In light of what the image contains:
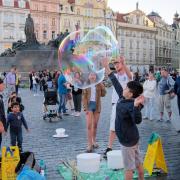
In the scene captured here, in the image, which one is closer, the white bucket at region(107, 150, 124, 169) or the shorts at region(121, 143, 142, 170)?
the shorts at region(121, 143, 142, 170)

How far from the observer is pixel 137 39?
9344 cm

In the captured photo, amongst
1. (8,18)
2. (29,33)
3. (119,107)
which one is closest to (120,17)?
(8,18)

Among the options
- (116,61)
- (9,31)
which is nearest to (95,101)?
(116,61)

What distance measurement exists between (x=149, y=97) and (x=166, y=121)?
2.57ft

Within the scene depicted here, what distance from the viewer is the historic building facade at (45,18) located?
7488 cm

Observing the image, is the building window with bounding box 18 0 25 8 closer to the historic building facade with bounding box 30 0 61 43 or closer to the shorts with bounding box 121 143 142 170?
the historic building facade with bounding box 30 0 61 43

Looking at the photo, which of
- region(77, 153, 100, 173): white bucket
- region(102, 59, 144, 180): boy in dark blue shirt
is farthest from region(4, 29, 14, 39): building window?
region(102, 59, 144, 180): boy in dark blue shirt

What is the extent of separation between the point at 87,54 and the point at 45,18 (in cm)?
7132

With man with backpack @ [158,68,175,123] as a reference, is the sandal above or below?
below

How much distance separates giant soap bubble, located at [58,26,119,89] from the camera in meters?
6.12

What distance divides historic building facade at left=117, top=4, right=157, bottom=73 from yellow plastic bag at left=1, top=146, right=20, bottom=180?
8128 cm

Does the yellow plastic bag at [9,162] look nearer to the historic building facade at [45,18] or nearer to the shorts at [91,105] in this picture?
the shorts at [91,105]

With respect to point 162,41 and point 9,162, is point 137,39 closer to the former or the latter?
point 162,41

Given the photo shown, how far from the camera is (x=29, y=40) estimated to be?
112 ft
